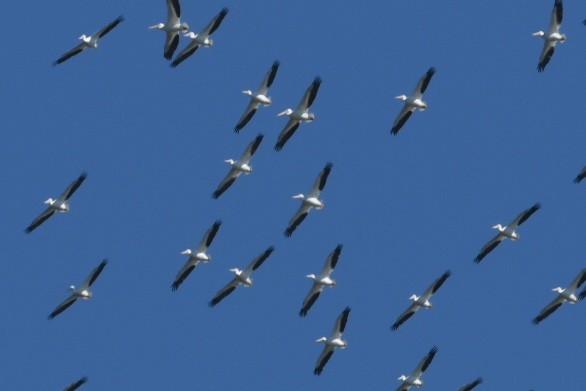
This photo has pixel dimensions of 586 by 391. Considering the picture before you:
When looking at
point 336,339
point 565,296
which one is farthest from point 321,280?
point 565,296

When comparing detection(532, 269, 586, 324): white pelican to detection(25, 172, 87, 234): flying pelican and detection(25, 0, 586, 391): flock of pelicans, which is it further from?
detection(25, 172, 87, 234): flying pelican

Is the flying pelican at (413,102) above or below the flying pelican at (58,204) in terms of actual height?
above

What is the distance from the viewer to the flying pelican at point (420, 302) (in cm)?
10012

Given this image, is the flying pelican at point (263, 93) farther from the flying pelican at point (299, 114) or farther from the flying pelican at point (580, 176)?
the flying pelican at point (580, 176)

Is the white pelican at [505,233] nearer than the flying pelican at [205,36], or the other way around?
the flying pelican at [205,36]

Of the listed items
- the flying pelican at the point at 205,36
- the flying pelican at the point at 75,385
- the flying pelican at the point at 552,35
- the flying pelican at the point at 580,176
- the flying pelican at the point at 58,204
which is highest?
the flying pelican at the point at 552,35

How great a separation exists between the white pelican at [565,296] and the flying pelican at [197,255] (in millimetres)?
10397

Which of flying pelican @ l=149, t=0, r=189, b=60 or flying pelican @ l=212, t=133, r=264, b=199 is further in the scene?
flying pelican @ l=212, t=133, r=264, b=199

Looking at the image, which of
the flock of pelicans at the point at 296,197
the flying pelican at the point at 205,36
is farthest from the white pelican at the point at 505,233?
the flying pelican at the point at 205,36

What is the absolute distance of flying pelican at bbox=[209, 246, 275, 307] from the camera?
98750 millimetres

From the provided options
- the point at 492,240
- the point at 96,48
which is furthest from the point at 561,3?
the point at 96,48

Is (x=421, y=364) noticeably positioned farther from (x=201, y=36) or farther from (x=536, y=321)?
(x=201, y=36)

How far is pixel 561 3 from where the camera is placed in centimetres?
9888

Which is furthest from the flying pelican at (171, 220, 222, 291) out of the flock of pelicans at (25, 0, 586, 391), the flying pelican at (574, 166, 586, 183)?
the flying pelican at (574, 166, 586, 183)
